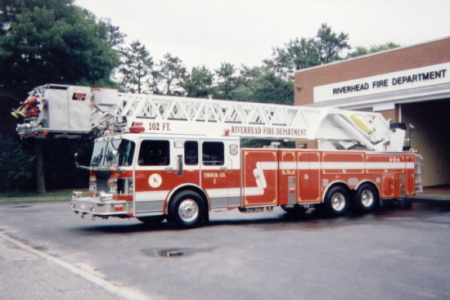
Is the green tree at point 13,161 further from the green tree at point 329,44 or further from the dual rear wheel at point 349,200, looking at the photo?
the green tree at point 329,44

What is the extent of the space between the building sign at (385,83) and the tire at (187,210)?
14.9 meters

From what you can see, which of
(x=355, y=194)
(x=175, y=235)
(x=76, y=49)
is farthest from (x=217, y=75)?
(x=175, y=235)

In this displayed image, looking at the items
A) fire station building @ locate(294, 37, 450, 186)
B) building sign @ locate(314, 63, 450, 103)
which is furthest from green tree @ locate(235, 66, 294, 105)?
building sign @ locate(314, 63, 450, 103)

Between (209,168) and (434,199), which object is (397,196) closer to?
(434,199)

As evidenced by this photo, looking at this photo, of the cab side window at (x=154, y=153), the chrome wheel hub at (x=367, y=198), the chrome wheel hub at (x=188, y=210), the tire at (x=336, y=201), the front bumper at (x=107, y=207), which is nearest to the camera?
the front bumper at (x=107, y=207)

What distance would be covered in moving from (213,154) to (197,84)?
129 ft

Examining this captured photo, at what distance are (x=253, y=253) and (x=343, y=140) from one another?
8.60 meters

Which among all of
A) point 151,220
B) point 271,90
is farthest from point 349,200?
point 271,90

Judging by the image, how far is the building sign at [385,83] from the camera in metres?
21.9

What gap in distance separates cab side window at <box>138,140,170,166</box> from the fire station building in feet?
49.9

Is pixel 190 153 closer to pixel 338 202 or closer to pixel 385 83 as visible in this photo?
pixel 338 202

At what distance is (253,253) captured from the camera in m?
8.86

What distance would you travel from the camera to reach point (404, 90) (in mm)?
23266

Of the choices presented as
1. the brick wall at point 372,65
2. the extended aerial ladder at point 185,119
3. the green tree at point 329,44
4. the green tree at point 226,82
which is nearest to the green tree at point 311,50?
the green tree at point 329,44
